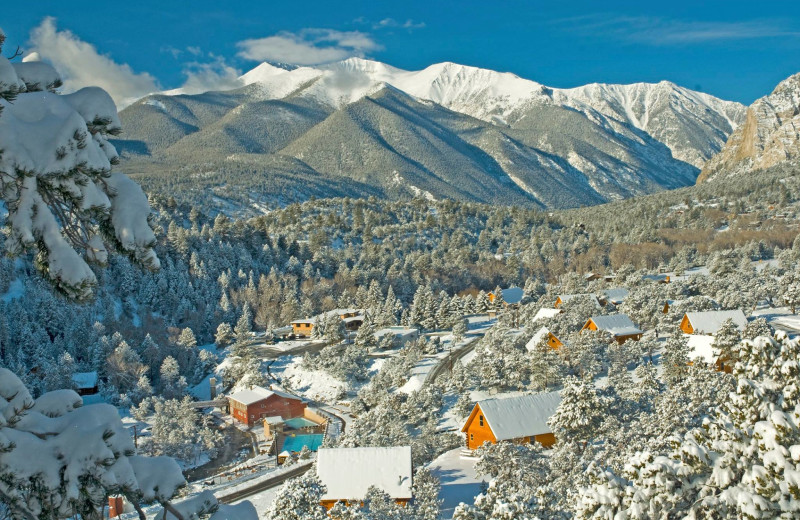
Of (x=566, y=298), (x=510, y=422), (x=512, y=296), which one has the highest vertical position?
(x=566, y=298)

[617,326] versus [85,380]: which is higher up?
[617,326]

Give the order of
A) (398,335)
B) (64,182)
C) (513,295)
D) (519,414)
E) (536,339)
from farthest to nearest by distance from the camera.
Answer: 1. (513,295)
2. (398,335)
3. (536,339)
4. (519,414)
5. (64,182)

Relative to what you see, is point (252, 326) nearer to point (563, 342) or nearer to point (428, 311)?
point (428, 311)

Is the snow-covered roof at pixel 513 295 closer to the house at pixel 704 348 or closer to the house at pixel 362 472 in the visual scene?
the house at pixel 704 348

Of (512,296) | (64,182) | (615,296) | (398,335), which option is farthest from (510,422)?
(512,296)

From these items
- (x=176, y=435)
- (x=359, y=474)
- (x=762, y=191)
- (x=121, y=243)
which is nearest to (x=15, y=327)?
(x=176, y=435)

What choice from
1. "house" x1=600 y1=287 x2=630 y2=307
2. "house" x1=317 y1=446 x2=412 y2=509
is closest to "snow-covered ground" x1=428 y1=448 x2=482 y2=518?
"house" x1=317 y1=446 x2=412 y2=509

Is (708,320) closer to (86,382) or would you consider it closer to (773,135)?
(86,382)
